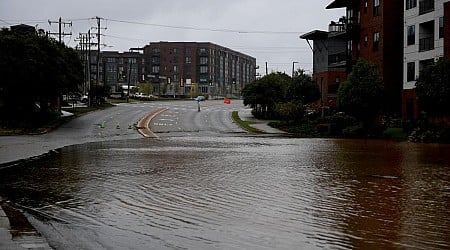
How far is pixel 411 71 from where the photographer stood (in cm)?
4734

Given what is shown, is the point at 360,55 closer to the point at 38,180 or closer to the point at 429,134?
the point at 429,134

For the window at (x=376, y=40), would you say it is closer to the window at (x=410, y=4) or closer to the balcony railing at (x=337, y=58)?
the window at (x=410, y=4)

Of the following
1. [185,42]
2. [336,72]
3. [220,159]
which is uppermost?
[185,42]

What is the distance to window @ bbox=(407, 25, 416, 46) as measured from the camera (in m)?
46.8

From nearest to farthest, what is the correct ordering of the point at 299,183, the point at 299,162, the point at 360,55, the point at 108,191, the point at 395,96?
the point at 108,191
the point at 299,183
the point at 299,162
the point at 395,96
the point at 360,55

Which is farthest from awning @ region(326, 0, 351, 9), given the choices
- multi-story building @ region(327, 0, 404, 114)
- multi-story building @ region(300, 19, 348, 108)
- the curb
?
the curb

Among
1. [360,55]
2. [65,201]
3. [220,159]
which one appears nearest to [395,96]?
[360,55]

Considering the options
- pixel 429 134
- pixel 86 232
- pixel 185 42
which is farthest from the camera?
pixel 185 42

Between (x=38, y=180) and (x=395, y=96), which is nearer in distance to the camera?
(x=38, y=180)

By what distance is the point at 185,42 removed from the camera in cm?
16475

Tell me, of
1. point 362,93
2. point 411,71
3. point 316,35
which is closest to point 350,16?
point 316,35

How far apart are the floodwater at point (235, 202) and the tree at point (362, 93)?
Result: 18489 millimetres

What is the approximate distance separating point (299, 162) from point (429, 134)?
17.0 meters

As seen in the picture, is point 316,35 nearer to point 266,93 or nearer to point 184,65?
point 266,93
